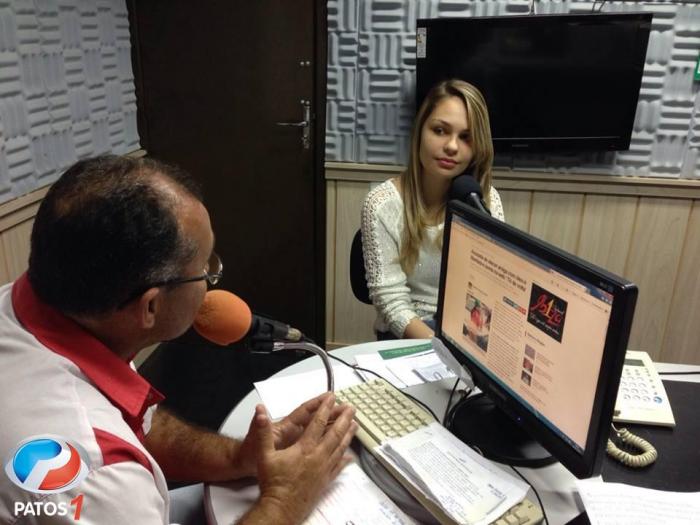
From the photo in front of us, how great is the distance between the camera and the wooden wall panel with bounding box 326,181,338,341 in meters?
2.83

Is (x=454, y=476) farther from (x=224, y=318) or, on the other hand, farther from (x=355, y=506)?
(x=224, y=318)

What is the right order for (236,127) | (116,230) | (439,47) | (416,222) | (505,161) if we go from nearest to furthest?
(116,230) < (416,222) < (439,47) < (505,161) < (236,127)

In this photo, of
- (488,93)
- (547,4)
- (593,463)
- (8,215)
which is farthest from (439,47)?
(593,463)

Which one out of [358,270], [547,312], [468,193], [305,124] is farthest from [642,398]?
[305,124]

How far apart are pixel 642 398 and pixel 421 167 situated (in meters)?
1.08

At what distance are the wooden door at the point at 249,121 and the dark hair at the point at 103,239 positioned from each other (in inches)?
76.6

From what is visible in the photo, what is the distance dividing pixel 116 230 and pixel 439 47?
1913 millimetres

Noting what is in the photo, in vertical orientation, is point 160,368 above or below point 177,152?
below

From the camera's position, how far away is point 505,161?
8.73ft

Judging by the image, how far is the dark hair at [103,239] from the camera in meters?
0.84

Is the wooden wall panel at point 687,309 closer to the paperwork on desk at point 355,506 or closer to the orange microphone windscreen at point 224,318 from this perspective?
the paperwork on desk at point 355,506

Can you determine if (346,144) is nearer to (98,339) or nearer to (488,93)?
(488,93)

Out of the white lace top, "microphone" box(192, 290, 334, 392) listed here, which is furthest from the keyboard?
the white lace top

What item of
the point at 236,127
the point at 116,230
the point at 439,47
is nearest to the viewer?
the point at 116,230
